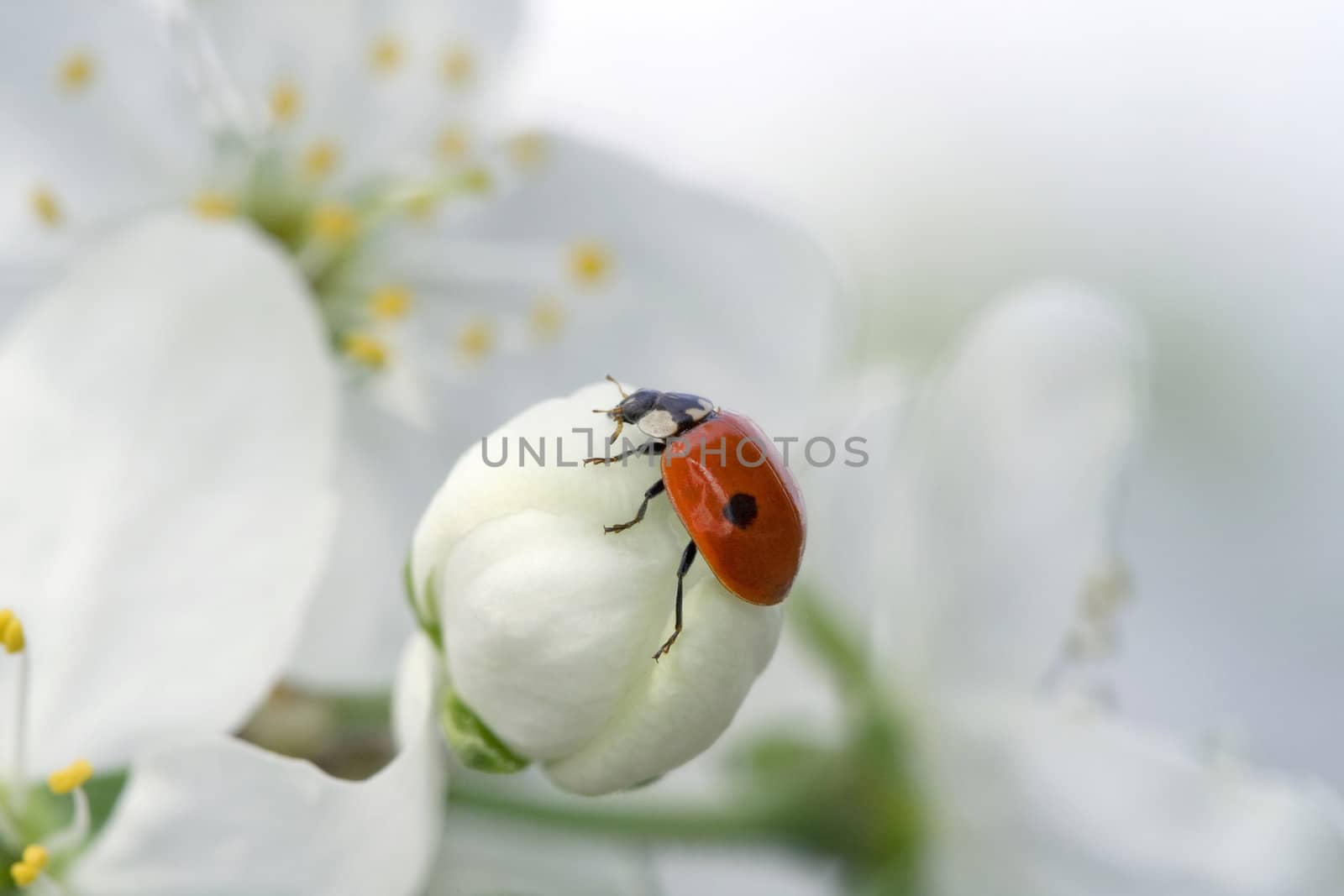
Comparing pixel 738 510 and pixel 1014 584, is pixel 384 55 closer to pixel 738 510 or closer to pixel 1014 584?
pixel 1014 584

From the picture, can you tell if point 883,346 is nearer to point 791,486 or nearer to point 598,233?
point 598,233

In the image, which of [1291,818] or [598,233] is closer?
[1291,818]

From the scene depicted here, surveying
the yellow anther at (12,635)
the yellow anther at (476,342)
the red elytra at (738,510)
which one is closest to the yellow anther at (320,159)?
the yellow anther at (476,342)

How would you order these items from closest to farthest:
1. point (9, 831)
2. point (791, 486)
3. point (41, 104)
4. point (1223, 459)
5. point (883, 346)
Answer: point (791, 486), point (9, 831), point (41, 104), point (883, 346), point (1223, 459)

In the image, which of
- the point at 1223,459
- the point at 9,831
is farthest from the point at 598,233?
the point at 1223,459

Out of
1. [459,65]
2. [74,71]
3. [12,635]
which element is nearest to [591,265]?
[459,65]

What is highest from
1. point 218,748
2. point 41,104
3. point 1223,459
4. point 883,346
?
point 41,104

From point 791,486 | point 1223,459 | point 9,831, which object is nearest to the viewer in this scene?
point 791,486
